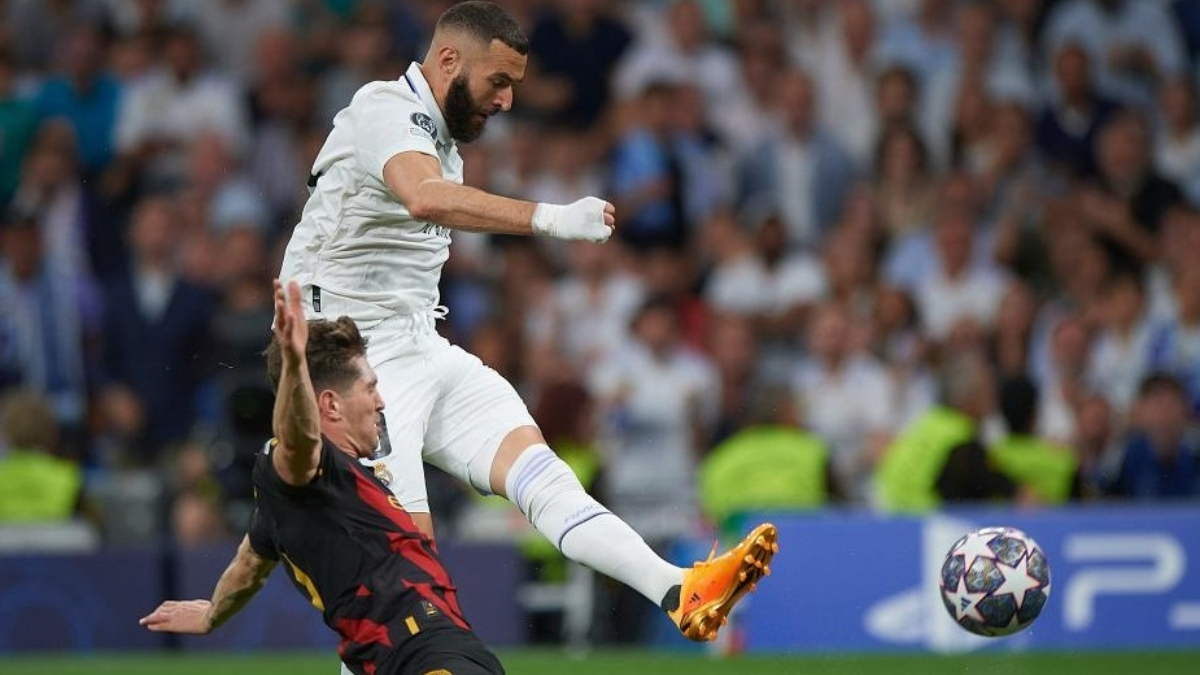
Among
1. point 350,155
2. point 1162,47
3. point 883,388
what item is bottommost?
point 883,388

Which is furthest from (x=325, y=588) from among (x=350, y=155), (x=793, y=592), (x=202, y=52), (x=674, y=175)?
(x=202, y=52)

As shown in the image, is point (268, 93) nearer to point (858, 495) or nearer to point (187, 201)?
point (187, 201)

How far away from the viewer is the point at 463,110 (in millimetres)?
8078

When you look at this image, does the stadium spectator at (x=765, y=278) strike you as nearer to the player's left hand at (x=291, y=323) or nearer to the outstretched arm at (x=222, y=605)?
the outstretched arm at (x=222, y=605)

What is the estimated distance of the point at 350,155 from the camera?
8055 mm

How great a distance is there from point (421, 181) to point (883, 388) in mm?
7711

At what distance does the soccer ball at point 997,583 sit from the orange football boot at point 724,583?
1.38 meters

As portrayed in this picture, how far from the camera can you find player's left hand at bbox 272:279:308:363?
20.5 feet

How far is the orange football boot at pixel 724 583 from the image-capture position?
23.3ft

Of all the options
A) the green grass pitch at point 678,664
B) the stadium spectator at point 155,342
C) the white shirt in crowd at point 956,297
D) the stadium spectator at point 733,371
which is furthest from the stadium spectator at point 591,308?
the green grass pitch at point 678,664

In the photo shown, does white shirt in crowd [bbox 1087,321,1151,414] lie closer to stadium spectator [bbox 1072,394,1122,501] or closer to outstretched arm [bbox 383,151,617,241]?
stadium spectator [bbox 1072,394,1122,501]

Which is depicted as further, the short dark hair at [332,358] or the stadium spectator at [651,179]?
the stadium spectator at [651,179]

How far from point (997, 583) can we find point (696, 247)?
27.2ft

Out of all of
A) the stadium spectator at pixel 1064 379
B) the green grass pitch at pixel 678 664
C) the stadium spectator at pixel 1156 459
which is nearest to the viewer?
the green grass pitch at pixel 678 664
